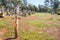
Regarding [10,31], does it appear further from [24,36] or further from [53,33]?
[53,33]

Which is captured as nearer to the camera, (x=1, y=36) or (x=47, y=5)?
(x=1, y=36)

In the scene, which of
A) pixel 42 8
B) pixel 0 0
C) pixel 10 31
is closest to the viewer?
pixel 10 31

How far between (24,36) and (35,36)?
3.03 ft

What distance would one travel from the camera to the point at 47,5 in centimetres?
6469

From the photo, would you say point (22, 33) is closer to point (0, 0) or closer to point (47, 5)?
point (0, 0)

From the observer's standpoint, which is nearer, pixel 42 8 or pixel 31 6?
pixel 31 6

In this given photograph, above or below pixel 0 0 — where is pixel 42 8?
below

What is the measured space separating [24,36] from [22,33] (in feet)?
2.79

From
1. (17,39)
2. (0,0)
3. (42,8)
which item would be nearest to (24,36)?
(17,39)

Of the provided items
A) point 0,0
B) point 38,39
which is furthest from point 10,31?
point 0,0

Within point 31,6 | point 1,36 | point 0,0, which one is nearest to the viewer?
point 1,36

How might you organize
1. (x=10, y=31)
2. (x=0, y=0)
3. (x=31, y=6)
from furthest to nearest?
(x=31, y=6) → (x=0, y=0) → (x=10, y=31)

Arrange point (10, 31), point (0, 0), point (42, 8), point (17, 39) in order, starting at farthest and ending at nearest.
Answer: point (42, 8), point (0, 0), point (10, 31), point (17, 39)

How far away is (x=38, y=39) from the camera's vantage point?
39.2ft
